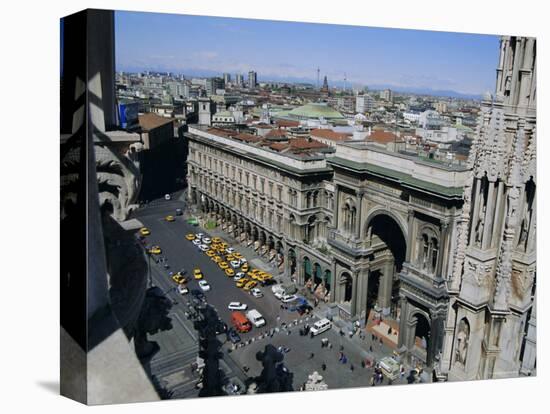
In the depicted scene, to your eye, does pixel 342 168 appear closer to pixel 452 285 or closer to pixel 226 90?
pixel 226 90

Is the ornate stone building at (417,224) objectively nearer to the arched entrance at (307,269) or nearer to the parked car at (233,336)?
the arched entrance at (307,269)

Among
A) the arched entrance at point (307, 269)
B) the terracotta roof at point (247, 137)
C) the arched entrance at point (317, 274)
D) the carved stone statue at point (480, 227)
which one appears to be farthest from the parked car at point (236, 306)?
the carved stone statue at point (480, 227)

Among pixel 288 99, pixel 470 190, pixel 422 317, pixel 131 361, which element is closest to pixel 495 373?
pixel 470 190

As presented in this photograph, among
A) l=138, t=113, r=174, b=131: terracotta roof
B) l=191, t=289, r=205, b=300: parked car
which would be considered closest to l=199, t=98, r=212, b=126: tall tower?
l=138, t=113, r=174, b=131: terracotta roof

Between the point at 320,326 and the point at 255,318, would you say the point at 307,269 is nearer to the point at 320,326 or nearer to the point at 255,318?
the point at 320,326

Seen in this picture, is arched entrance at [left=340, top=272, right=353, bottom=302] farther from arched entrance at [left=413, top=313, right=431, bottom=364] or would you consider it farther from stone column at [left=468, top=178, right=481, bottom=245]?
stone column at [left=468, top=178, right=481, bottom=245]
